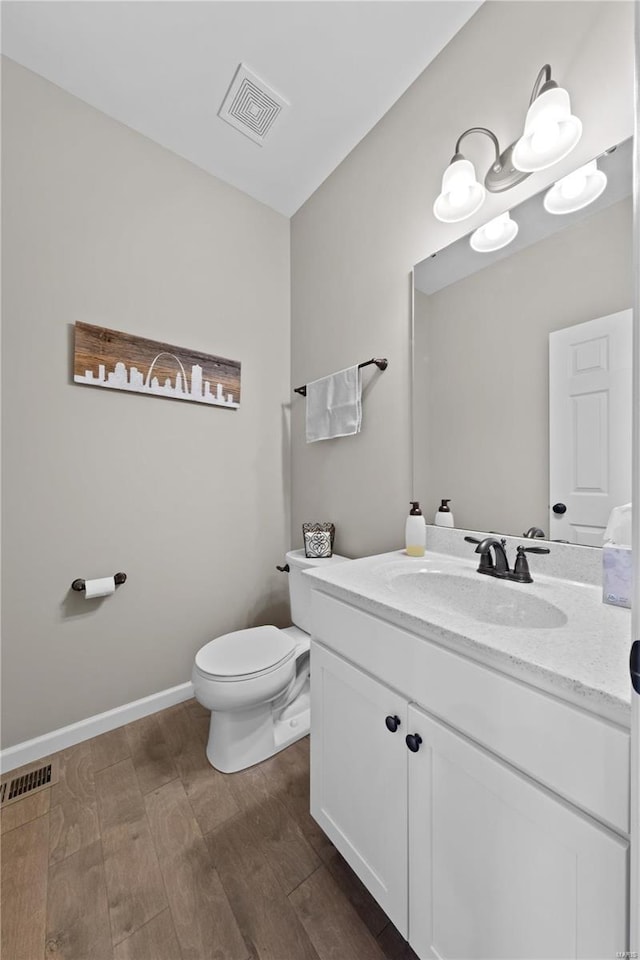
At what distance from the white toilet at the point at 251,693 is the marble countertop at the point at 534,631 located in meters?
0.57

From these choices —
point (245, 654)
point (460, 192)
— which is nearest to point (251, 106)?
point (460, 192)

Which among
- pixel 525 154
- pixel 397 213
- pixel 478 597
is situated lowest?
pixel 478 597

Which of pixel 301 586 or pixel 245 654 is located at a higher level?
pixel 301 586

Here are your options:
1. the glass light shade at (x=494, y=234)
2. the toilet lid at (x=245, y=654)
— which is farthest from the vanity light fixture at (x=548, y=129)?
the toilet lid at (x=245, y=654)

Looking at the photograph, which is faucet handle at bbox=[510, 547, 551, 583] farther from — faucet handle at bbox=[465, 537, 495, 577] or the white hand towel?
the white hand towel

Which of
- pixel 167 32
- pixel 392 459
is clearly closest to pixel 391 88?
pixel 167 32

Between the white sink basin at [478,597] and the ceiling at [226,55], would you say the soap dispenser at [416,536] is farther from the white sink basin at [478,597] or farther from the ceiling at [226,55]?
the ceiling at [226,55]

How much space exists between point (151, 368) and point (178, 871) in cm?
179

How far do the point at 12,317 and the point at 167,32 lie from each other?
1.17 m

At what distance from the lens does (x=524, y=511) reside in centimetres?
110

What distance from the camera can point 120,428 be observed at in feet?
5.30

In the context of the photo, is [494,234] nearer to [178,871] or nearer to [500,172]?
[500,172]

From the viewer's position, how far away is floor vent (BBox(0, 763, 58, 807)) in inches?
49.6

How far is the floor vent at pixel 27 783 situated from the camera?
126cm
